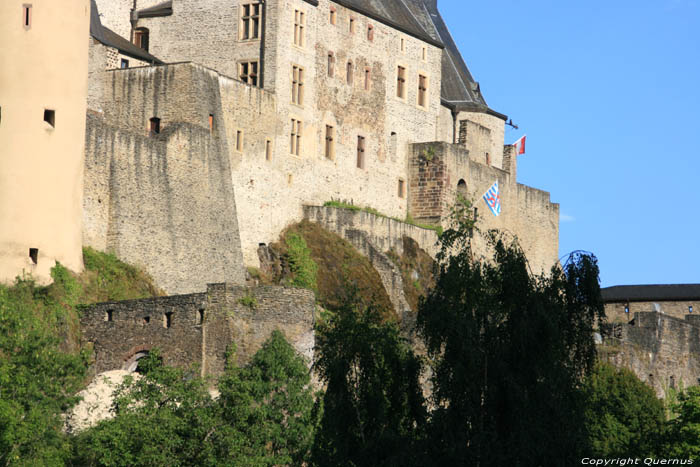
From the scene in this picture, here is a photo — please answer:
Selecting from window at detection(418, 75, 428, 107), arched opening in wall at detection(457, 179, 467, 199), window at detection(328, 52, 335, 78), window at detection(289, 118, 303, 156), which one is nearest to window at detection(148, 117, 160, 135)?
window at detection(289, 118, 303, 156)

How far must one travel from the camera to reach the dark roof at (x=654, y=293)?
8725cm

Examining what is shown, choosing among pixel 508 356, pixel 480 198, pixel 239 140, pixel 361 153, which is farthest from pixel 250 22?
pixel 508 356

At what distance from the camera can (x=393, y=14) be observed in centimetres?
8050

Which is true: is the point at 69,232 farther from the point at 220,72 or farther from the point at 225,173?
the point at 220,72

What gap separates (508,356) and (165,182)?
24119mm

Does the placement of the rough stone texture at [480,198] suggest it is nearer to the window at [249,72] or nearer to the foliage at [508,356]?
the window at [249,72]

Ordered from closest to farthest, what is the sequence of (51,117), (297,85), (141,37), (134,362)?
(134,362) < (51,117) < (297,85) < (141,37)

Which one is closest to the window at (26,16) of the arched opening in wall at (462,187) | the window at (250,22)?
the window at (250,22)

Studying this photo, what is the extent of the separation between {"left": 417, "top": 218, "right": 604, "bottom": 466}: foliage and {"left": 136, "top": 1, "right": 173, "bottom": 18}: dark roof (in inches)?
1306

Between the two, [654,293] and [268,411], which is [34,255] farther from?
[654,293]

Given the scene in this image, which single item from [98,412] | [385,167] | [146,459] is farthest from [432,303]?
[385,167]

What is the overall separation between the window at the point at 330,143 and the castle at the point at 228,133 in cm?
4

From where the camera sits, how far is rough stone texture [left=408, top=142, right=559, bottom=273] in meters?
79.2

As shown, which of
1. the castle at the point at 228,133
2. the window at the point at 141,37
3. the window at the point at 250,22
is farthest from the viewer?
the window at the point at 141,37
